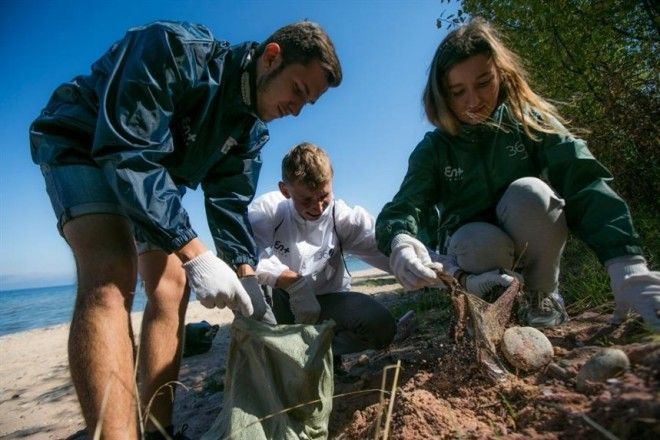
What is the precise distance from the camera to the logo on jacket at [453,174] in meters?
2.14

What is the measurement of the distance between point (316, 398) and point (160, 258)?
101 cm

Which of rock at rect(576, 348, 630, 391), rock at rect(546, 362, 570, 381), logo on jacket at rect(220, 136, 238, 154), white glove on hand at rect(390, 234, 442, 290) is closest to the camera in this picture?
rock at rect(576, 348, 630, 391)

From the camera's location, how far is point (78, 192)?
145cm

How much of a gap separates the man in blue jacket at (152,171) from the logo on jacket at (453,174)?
2.68ft

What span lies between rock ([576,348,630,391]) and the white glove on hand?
69 centimetres

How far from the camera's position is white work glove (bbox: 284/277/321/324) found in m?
2.30

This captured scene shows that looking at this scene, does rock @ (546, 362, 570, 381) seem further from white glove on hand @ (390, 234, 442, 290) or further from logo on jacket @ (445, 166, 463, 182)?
logo on jacket @ (445, 166, 463, 182)

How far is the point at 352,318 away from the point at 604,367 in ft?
5.21

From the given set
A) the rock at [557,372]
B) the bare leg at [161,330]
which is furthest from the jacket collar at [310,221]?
the rock at [557,372]

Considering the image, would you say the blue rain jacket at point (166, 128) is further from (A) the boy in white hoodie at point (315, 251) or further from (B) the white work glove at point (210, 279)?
(A) the boy in white hoodie at point (315, 251)

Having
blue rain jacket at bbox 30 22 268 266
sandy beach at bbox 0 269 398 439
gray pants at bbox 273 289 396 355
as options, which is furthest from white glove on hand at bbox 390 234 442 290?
sandy beach at bbox 0 269 398 439

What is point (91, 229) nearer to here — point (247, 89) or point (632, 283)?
point (247, 89)

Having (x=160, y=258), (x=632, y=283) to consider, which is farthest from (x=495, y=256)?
(x=160, y=258)

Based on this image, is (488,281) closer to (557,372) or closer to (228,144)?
(557,372)
